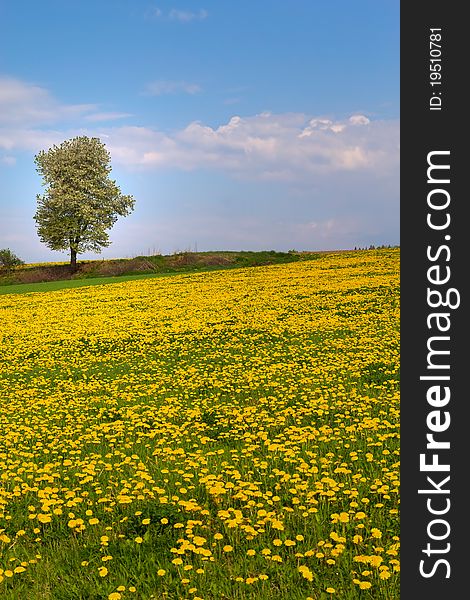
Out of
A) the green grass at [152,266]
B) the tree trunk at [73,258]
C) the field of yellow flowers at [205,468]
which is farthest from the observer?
the tree trunk at [73,258]

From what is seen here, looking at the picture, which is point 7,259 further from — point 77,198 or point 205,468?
point 205,468

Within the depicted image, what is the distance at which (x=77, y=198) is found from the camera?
66500mm

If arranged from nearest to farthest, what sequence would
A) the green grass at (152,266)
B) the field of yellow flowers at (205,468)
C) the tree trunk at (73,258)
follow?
the field of yellow flowers at (205,468) < the green grass at (152,266) < the tree trunk at (73,258)

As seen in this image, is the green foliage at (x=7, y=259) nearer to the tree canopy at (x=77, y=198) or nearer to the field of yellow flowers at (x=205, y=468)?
the tree canopy at (x=77, y=198)

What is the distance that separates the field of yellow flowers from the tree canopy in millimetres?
49414

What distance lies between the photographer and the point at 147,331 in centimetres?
2184

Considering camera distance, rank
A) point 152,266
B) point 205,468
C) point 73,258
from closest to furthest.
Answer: point 205,468, point 152,266, point 73,258

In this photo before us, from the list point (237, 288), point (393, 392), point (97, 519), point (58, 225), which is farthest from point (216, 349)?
point (58, 225)

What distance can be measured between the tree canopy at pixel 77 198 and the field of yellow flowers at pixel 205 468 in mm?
49414

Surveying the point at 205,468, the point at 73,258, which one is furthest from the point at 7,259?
the point at 205,468

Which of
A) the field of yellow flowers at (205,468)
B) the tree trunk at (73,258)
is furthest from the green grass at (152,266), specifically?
the field of yellow flowers at (205,468)

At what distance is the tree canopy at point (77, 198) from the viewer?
6650 centimetres

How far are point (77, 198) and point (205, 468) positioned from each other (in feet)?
205

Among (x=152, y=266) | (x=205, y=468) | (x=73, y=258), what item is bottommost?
(x=205, y=468)
